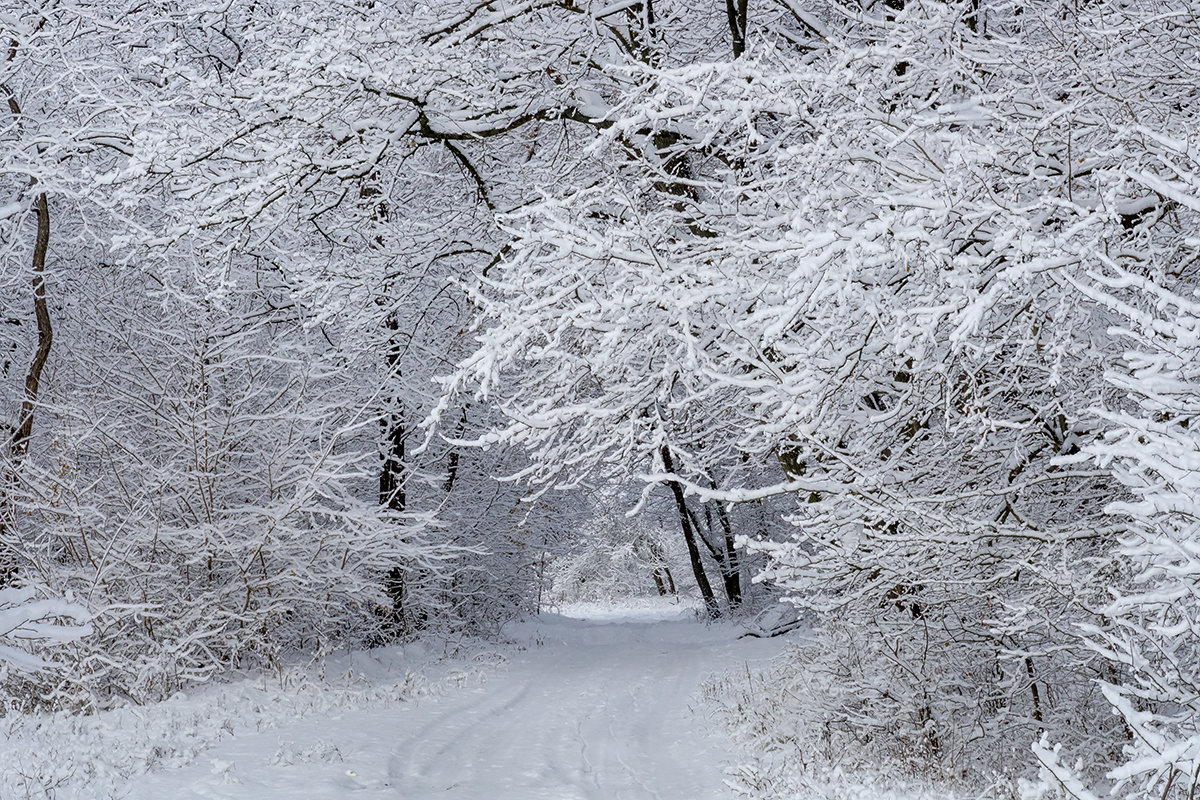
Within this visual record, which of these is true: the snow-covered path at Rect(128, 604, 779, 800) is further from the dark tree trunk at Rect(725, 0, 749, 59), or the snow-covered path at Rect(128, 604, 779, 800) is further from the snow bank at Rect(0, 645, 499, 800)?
the dark tree trunk at Rect(725, 0, 749, 59)

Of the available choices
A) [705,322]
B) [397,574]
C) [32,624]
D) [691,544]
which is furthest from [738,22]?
[691,544]

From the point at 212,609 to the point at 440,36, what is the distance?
6.46m

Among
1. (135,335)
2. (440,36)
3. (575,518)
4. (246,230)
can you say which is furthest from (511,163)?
(575,518)

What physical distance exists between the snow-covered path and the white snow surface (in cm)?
2

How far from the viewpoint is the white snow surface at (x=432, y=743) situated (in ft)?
19.9

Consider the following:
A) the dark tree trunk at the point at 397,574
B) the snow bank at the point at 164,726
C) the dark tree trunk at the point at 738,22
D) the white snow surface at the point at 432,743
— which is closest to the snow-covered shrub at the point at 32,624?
the snow bank at the point at 164,726

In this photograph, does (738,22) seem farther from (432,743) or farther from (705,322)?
(432,743)

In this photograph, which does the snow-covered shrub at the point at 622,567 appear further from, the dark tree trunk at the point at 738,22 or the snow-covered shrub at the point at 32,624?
the snow-covered shrub at the point at 32,624

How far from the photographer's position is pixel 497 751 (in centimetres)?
816

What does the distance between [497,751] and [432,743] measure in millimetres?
574

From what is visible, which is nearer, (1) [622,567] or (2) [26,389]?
(2) [26,389]

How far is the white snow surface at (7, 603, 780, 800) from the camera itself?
19.9 ft

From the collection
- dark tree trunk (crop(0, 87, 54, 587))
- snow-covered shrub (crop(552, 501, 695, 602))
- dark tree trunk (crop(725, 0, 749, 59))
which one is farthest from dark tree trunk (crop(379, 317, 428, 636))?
snow-covered shrub (crop(552, 501, 695, 602))

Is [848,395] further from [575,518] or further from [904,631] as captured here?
[575,518]
